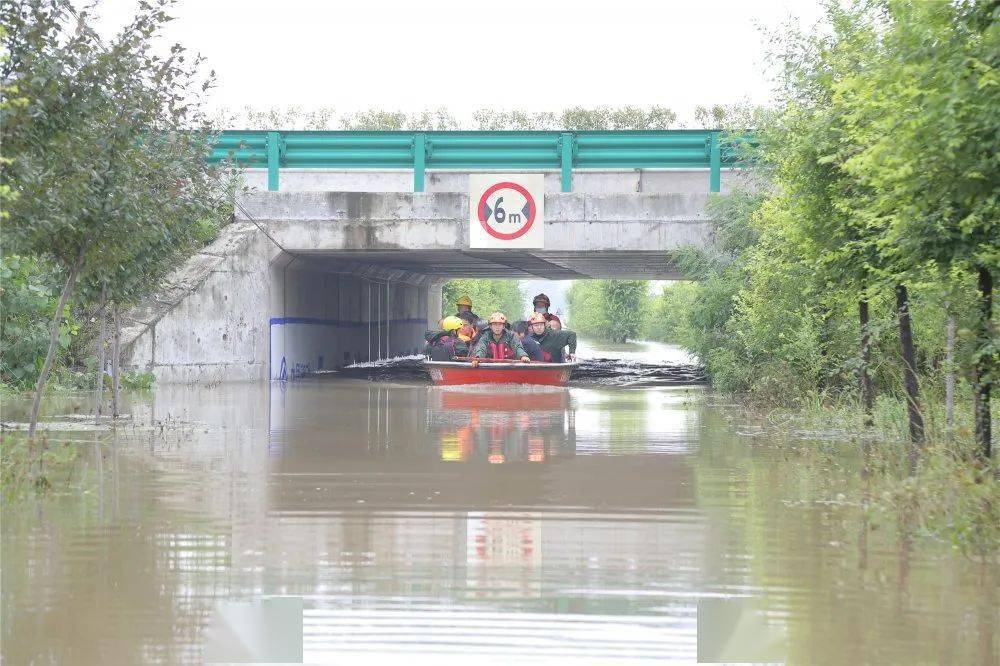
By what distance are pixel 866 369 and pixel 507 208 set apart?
1598 cm

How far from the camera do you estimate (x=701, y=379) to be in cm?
3881

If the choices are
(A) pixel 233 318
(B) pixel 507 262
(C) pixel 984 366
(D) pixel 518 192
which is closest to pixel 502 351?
(D) pixel 518 192

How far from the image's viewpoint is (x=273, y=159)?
33625 mm

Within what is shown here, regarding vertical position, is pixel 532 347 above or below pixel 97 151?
below

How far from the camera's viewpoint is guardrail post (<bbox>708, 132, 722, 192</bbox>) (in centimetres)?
3297

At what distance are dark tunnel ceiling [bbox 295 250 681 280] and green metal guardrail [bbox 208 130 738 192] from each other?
1.98 meters

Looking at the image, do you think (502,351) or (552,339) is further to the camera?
(552,339)

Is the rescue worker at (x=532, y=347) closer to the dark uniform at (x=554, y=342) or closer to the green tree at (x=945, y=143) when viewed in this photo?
the dark uniform at (x=554, y=342)

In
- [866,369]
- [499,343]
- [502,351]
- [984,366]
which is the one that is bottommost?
[866,369]

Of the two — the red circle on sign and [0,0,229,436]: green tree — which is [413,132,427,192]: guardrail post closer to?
the red circle on sign

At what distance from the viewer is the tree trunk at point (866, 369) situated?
58.9 ft

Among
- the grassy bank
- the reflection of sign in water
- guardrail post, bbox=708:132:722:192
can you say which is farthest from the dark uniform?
the reflection of sign in water

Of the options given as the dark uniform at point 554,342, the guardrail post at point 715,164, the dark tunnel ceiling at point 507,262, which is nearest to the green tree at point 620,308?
the dark tunnel ceiling at point 507,262

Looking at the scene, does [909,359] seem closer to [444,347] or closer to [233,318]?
[444,347]
